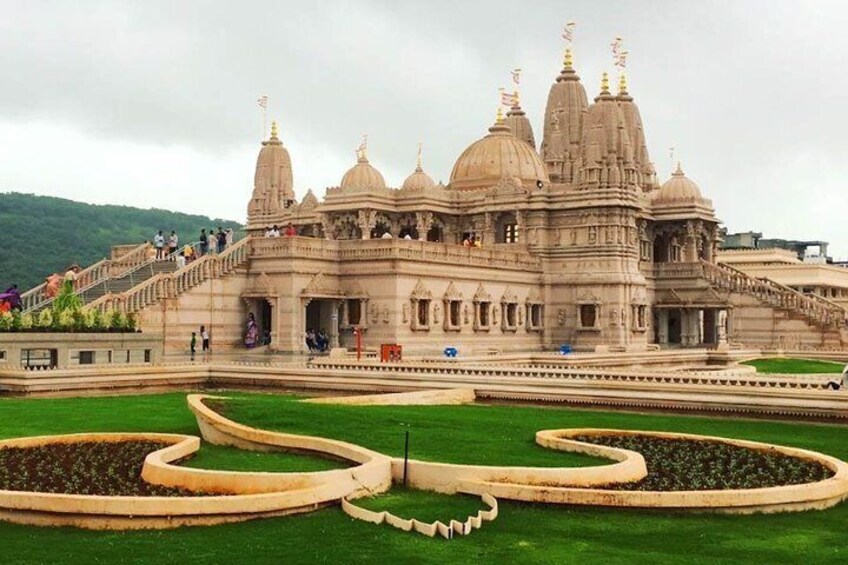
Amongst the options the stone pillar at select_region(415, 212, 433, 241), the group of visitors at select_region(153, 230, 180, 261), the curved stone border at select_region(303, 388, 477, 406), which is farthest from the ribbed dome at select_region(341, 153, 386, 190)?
the curved stone border at select_region(303, 388, 477, 406)

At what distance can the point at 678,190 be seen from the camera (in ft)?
237

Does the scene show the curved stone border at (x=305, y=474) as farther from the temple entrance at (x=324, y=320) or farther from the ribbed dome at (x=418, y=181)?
the ribbed dome at (x=418, y=181)

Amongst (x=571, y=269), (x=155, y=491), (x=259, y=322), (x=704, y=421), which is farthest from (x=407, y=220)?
(x=155, y=491)

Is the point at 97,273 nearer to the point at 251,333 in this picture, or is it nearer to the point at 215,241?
the point at 215,241

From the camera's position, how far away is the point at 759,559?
45.0 feet

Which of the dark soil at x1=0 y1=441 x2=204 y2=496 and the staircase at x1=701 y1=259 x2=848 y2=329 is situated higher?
the staircase at x1=701 y1=259 x2=848 y2=329

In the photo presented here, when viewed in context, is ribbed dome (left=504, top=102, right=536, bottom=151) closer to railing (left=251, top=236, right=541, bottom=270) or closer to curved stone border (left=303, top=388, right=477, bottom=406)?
railing (left=251, top=236, right=541, bottom=270)

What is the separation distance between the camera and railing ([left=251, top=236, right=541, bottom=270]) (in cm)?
4981

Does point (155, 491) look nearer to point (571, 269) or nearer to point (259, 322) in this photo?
point (259, 322)

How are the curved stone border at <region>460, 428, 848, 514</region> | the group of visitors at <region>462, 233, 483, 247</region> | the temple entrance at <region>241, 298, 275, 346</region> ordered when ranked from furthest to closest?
1. the group of visitors at <region>462, 233, 483, 247</region>
2. the temple entrance at <region>241, 298, 275, 346</region>
3. the curved stone border at <region>460, 428, 848, 514</region>

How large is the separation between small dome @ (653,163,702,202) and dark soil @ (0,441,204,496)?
55.3m

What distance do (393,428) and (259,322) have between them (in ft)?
97.8

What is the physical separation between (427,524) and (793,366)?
3838 centimetres

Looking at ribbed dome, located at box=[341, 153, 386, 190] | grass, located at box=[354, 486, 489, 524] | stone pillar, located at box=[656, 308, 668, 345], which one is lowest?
grass, located at box=[354, 486, 489, 524]
